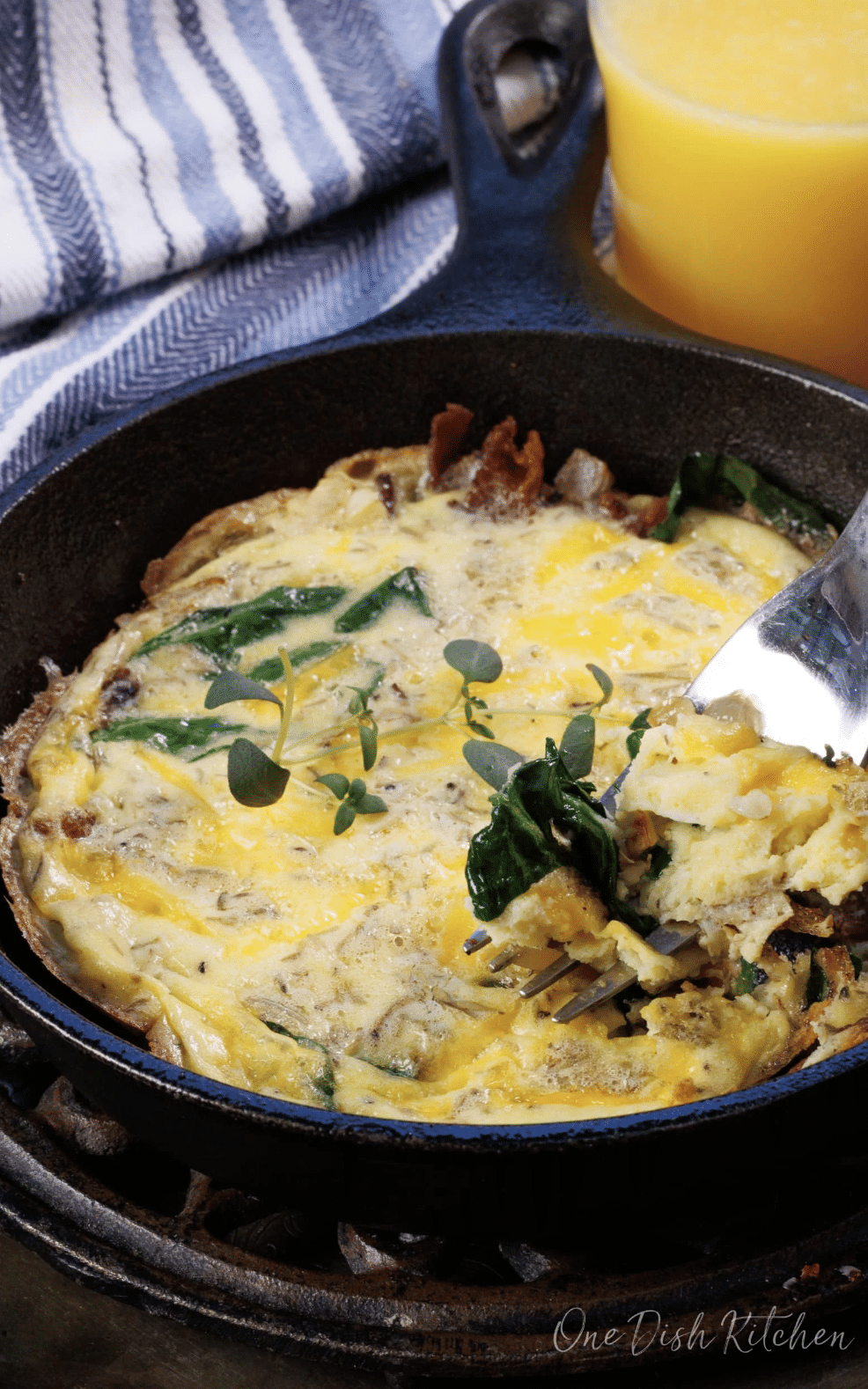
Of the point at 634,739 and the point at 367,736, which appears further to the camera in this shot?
the point at 367,736

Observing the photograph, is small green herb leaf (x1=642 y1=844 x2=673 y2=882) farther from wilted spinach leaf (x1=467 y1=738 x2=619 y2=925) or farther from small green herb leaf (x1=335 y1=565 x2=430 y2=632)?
small green herb leaf (x1=335 y1=565 x2=430 y2=632)

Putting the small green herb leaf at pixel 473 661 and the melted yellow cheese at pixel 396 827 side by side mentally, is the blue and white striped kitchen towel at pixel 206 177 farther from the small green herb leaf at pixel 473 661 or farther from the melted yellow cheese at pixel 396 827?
the small green herb leaf at pixel 473 661

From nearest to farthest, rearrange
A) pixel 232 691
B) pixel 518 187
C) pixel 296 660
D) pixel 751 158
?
pixel 232 691 < pixel 296 660 < pixel 751 158 < pixel 518 187

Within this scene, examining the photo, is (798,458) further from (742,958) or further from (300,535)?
(742,958)

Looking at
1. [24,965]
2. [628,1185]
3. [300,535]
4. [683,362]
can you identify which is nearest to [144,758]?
[24,965]

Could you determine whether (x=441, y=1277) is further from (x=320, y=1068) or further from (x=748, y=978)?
(x=748, y=978)

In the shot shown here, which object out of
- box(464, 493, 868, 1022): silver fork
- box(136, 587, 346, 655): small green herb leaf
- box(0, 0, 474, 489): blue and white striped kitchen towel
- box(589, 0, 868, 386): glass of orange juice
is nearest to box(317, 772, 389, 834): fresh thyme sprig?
box(464, 493, 868, 1022): silver fork

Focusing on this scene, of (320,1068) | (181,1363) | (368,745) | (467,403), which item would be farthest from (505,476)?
(181,1363)
